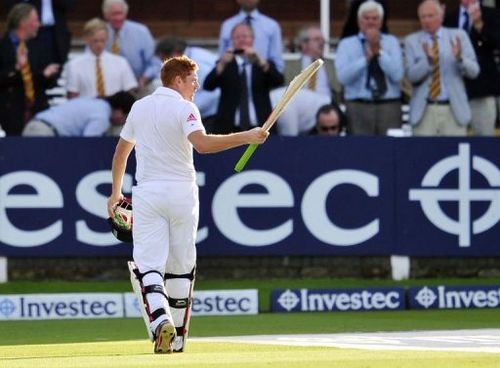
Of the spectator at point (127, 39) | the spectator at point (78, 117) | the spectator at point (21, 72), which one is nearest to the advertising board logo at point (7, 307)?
the spectator at point (78, 117)

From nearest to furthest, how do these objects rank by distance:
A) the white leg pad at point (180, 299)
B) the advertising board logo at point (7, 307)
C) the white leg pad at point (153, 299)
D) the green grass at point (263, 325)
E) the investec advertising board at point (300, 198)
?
1. the white leg pad at point (153, 299)
2. the white leg pad at point (180, 299)
3. the green grass at point (263, 325)
4. the advertising board logo at point (7, 307)
5. the investec advertising board at point (300, 198)

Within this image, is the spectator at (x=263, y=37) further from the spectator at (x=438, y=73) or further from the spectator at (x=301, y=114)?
the spectator at (x=438, y=73)

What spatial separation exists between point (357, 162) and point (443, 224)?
1094 millimetres

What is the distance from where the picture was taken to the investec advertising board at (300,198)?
1642 cm

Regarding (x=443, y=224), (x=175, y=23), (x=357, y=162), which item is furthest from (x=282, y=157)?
(x=175, y=23)

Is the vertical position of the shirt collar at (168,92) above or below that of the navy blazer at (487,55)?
above

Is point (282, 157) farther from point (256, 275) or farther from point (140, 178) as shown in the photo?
point (140, 178)

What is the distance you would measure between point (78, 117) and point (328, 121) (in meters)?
2.56

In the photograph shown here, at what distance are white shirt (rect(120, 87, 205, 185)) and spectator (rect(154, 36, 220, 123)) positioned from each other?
615cm

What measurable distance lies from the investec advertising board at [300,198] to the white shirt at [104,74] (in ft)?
2.60

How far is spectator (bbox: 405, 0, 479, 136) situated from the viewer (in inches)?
669

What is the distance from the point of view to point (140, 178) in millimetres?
10578

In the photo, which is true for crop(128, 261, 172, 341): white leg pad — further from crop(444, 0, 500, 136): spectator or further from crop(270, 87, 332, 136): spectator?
crop(444, 0, 500, 136): spectator

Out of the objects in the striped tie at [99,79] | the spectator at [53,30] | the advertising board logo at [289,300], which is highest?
the spectator at [53,30]
